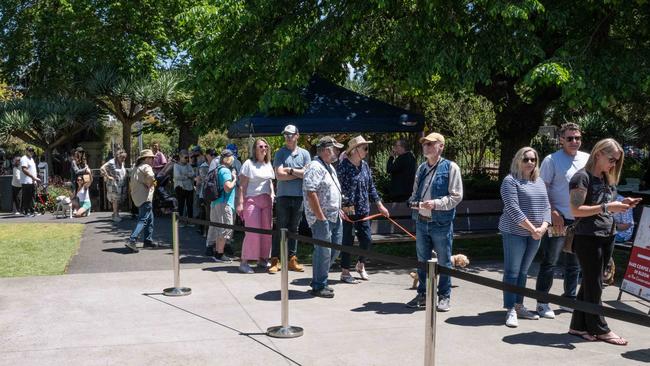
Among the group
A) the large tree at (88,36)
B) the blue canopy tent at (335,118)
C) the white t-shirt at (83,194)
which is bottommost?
the white t-shirt at (83,194)

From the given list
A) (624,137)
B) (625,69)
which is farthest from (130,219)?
(624,137)

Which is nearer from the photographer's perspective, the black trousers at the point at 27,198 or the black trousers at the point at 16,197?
the black trousers at the point at 27,198

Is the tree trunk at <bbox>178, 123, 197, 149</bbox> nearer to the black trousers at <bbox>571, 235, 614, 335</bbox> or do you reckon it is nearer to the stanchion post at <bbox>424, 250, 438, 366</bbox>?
the black trousers at <bbox>571, 235, 614, 335</bbox>

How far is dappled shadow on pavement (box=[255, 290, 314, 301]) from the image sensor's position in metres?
7.52

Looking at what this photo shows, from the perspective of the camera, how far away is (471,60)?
10305 millimetres

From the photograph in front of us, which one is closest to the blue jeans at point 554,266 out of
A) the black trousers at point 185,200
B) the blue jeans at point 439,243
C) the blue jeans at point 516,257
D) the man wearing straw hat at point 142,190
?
the blue jeans at point 516,257

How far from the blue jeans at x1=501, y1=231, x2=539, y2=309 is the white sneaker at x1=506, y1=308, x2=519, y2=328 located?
5 cm

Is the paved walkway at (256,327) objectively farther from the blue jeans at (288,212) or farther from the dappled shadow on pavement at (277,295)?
the blue jeans at (288,212)

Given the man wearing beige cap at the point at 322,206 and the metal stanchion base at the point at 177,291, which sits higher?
the man wearing beige cap at the point at 322,206

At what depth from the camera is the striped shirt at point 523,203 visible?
627 centimetres

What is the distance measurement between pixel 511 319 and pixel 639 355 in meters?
1.16

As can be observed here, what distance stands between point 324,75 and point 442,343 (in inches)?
397

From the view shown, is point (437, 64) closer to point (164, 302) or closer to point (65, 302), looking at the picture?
point (164, 302)

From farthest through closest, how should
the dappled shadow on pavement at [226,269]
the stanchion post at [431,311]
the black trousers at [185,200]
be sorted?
the black trousers at [185,200] → the dappled shadow on pavement at [226,269] → the stanchion post at [431,311]
